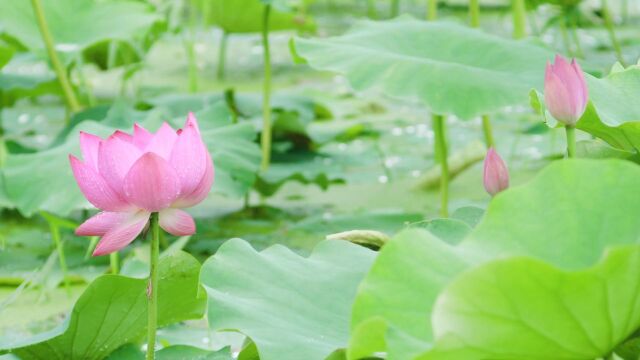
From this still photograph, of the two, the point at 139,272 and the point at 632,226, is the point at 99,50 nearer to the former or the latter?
the point at 139,272

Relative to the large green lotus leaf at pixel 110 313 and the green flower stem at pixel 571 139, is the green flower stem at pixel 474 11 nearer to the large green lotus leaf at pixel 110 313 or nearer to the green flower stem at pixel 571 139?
the large green lotus leaf at pixel 110 313

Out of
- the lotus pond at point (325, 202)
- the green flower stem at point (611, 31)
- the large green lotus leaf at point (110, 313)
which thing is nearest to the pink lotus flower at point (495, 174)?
the lotus pond at point (325, 202)

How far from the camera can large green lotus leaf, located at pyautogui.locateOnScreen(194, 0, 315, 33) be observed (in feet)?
10.2

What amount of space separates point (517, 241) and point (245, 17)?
251 cm

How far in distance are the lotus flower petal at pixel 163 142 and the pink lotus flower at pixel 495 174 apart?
268 millimetres

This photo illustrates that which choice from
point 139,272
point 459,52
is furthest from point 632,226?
point 459,52

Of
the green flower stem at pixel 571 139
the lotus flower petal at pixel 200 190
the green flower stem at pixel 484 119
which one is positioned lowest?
the green flower stem at pixel 484 119

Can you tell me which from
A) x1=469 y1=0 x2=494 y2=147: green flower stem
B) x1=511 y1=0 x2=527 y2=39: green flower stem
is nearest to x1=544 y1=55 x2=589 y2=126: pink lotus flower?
x1=469 y1=0 x2=494 y2=147: green flower stem

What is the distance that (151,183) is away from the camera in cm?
98

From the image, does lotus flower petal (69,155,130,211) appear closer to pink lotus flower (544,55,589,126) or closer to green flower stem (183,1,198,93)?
pink lotus flower (544,55,589,126)

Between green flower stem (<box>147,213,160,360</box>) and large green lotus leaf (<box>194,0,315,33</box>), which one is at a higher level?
green flower stem (<box>147,213,160,360</box>)

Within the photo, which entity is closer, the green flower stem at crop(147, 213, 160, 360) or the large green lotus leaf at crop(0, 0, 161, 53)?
the green flower stem at crop(147, 213, 160, 360)

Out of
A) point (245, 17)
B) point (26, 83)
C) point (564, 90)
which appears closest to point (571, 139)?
point (564, 90)

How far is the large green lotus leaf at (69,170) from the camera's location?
6.34ft
